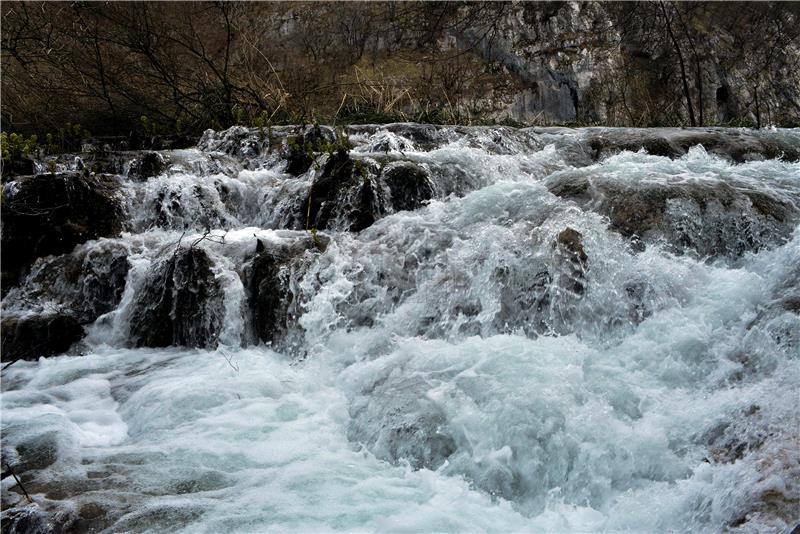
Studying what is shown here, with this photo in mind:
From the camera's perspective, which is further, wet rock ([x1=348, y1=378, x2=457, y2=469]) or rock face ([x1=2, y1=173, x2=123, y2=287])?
rock face ([x1=2, y1=173, x2=123, y2=287])

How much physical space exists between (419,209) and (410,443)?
357cm

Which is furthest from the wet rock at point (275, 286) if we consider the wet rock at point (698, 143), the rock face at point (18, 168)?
the wet rock at point (698, 143)

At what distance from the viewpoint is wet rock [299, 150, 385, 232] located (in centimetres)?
674

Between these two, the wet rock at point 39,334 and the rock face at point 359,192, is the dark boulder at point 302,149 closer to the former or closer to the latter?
the rock face at point 359,192

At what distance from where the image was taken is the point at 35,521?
294 centimetres

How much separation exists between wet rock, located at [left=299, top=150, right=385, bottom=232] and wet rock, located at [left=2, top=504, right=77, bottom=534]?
412 cm

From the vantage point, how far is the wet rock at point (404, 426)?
3514 millimetres

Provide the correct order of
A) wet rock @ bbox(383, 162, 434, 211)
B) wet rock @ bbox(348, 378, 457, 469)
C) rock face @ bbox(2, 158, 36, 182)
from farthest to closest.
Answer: rock face @ bbox(2, 158, 36, 182) < wet rock @ bbox(383, 162, 434, 211) < wet rock @ bbox(348, 378, 457, 469)

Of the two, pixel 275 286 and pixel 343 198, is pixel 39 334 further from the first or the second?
pixel 343 198

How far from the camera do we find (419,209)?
6766 millimetres

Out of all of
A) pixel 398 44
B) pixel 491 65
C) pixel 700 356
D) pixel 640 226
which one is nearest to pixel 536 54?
pixel 491 65

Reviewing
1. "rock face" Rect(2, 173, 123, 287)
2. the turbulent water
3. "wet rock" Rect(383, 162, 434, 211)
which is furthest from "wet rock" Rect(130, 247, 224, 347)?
"wet rock" Rect(383, 162, 434, 211)

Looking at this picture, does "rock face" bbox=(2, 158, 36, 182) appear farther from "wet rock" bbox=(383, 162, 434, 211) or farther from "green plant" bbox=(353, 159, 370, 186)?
"wet rock" bbox=(383, 162, 434, 211)

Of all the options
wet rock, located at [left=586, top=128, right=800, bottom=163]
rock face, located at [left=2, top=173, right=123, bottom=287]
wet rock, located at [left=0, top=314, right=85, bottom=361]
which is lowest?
wet rock, located at [left=0, top=314, right=85, bottom=361]
